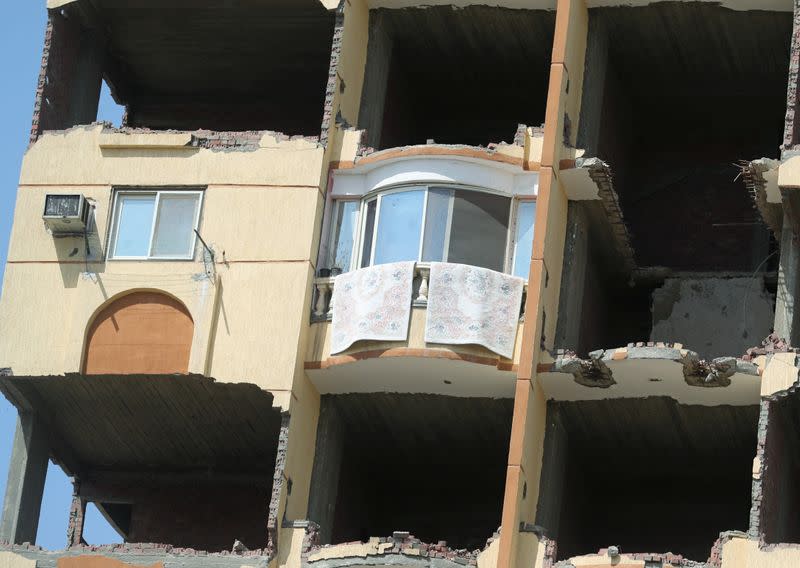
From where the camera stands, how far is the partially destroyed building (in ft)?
137

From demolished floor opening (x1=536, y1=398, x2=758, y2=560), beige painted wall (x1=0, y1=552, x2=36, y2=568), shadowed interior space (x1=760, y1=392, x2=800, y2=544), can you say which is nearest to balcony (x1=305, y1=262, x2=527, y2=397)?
demolished floor opening (x1=536, y1=398, x2=758, y2=560)

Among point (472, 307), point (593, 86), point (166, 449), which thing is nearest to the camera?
point (472, 307)

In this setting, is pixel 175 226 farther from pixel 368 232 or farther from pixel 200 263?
pixel 368 232

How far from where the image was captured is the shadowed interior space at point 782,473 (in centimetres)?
4050

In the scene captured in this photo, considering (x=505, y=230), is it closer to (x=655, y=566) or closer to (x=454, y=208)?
(x=454, y=208)

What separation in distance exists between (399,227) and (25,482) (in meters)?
7.85

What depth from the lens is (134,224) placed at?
4391cm

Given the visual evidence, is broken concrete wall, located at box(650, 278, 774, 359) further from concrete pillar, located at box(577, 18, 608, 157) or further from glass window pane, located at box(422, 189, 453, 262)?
glass window pane, located at box(422, 189, 453, 262)

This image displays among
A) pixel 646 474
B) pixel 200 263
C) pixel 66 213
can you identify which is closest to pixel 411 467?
pixel 646 474

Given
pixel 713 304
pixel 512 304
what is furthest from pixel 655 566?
pixel 713 304

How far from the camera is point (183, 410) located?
4406 cm

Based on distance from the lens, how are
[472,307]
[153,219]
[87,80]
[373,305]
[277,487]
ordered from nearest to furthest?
[277,487] < [472,307] < [373,305] < [153,219] < [87,80]

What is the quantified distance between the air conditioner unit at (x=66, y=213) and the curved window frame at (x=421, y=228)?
429 cm

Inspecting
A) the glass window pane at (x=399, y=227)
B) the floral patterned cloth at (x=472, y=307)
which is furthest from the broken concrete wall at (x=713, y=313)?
the glass window pane at (x=399, y=227)
